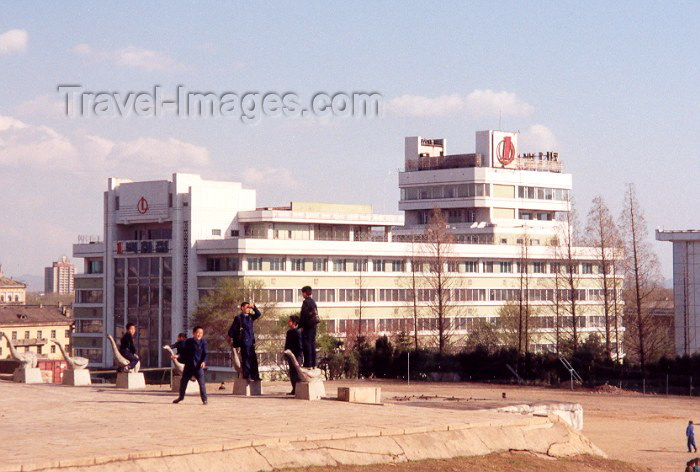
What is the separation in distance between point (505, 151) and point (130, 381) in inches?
3975

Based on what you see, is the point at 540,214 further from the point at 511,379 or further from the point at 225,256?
A: the point at 511,379

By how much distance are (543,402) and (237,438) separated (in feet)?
57.4

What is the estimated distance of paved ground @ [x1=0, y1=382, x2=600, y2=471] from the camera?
810 inches

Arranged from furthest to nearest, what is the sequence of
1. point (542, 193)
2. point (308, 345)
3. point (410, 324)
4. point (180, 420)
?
point (542, 193), point (410, 324), point (308, 345), point (180, 420)

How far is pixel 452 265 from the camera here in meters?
104

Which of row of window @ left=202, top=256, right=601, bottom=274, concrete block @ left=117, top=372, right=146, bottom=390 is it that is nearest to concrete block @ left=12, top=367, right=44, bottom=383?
concrete block @ left=117, top=372, right=146, bottom=390

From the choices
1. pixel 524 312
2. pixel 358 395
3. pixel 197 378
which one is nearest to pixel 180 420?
pixel 197 378

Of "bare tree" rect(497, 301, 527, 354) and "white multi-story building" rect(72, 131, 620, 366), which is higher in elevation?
"white multi-story building" rect(72, 131, 620, 366)

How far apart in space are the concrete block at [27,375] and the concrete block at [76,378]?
1.10 metres

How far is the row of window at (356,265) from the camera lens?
97375mm

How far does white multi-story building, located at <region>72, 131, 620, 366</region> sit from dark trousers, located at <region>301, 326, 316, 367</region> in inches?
2376

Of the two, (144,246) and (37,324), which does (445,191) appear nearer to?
(144,246)

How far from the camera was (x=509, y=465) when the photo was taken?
79.4 feet

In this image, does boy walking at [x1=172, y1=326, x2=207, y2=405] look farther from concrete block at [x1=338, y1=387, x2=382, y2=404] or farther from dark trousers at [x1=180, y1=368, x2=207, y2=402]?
concrete block at [x1=338, y1=387, x2=382, y2=404]
